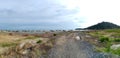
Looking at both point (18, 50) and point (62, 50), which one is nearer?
point (62, 50)

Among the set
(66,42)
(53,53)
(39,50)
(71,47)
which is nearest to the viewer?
(53,53)

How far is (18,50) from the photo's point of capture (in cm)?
2134

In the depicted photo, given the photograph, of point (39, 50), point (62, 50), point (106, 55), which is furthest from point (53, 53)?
point (39, 50)

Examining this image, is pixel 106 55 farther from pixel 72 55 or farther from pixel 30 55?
pixel 30 55

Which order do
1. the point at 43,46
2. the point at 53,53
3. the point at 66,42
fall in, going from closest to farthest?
the point at 53,53, the point at 66,42, the point at 43,46

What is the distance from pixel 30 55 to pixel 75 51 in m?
3.05

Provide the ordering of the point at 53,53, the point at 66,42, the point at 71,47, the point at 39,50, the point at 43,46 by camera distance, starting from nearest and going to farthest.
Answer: the point at 53,53, the point at 71,47, the point at 66,42, the point at 39,50, the point at 43,46

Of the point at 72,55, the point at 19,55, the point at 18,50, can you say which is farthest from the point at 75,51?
the point at 18,50

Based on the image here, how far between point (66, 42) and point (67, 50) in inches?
74.7

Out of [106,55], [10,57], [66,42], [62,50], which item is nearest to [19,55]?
[10,57]

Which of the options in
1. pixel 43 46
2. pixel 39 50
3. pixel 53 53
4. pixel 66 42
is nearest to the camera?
pixel 53 53

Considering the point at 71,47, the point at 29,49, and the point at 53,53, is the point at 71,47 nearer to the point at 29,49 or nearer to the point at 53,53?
the point at 53,53

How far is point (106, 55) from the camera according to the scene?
51.7 ft

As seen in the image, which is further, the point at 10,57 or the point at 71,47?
the point at 10,57
